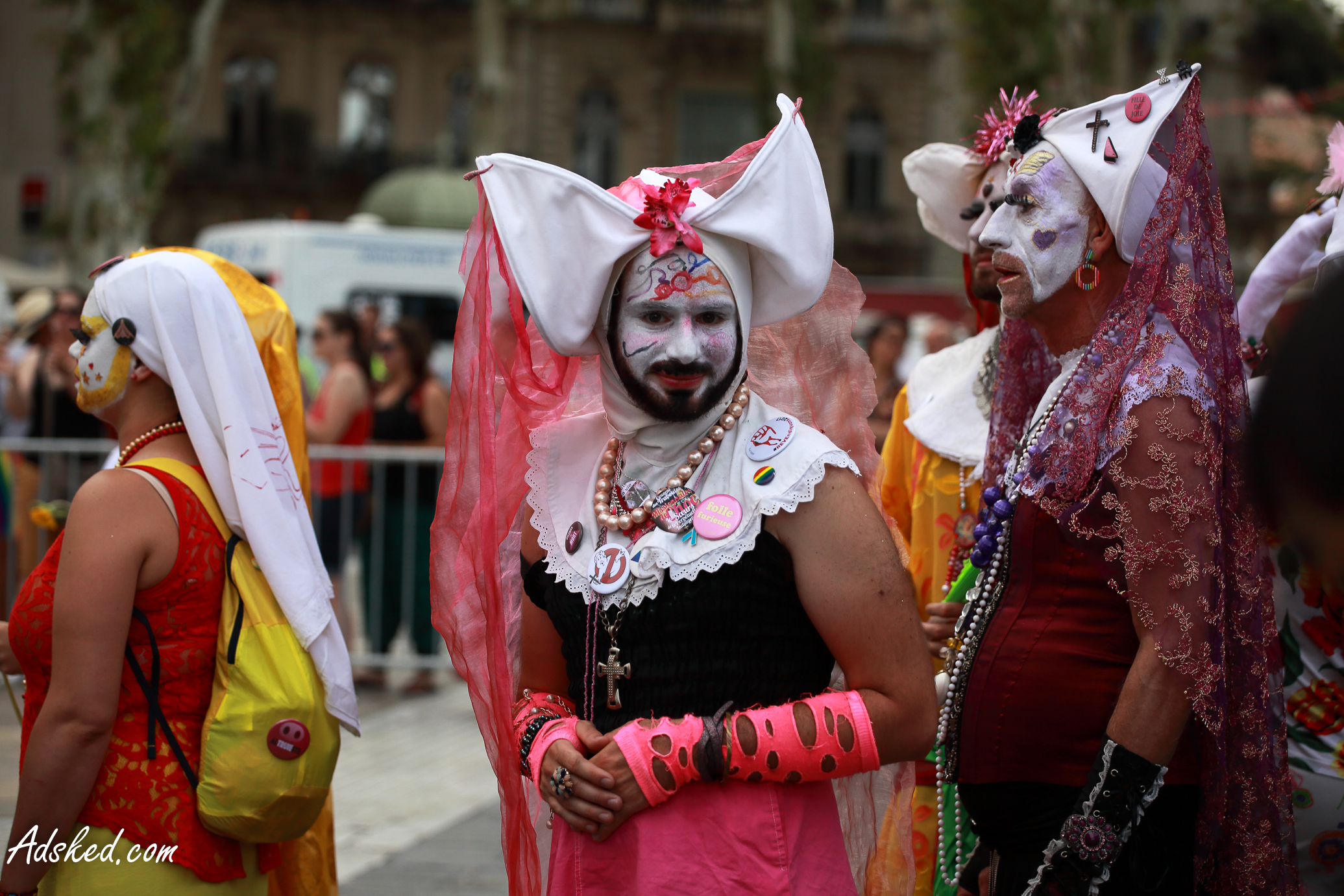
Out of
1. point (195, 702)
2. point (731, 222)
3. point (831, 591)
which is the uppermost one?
point (731, 222)

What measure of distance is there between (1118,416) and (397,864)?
355cm

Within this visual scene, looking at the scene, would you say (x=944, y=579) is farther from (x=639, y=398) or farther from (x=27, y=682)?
(x=27, y=682)

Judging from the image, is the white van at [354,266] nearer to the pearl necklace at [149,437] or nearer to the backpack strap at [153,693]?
the pearl necklace at [149,437]

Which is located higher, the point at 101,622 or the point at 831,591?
the point at 831,591

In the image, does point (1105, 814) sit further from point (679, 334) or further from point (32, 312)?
point (32, 312)

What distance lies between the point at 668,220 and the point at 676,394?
300 millimetres

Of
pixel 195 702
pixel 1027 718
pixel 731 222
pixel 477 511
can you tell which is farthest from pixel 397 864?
pixel 731 222

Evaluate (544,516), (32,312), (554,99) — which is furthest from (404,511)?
(554,99)

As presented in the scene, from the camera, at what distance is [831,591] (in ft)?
7.06

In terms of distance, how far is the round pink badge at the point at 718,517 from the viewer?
2.21 meters

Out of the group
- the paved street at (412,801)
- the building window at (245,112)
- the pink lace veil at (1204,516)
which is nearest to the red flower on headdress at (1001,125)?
the pink lace veil at (1204,516)

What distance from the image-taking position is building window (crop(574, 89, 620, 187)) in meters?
31.5

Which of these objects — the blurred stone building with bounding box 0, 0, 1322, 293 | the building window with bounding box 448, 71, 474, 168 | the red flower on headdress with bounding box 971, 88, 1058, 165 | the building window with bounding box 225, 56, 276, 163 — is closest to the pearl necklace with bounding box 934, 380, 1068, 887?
the red flower on headdress with bounding box 971, 88, 1058, 165

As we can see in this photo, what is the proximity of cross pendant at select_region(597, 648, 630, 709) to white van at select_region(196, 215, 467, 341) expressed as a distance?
1010 centimetres
